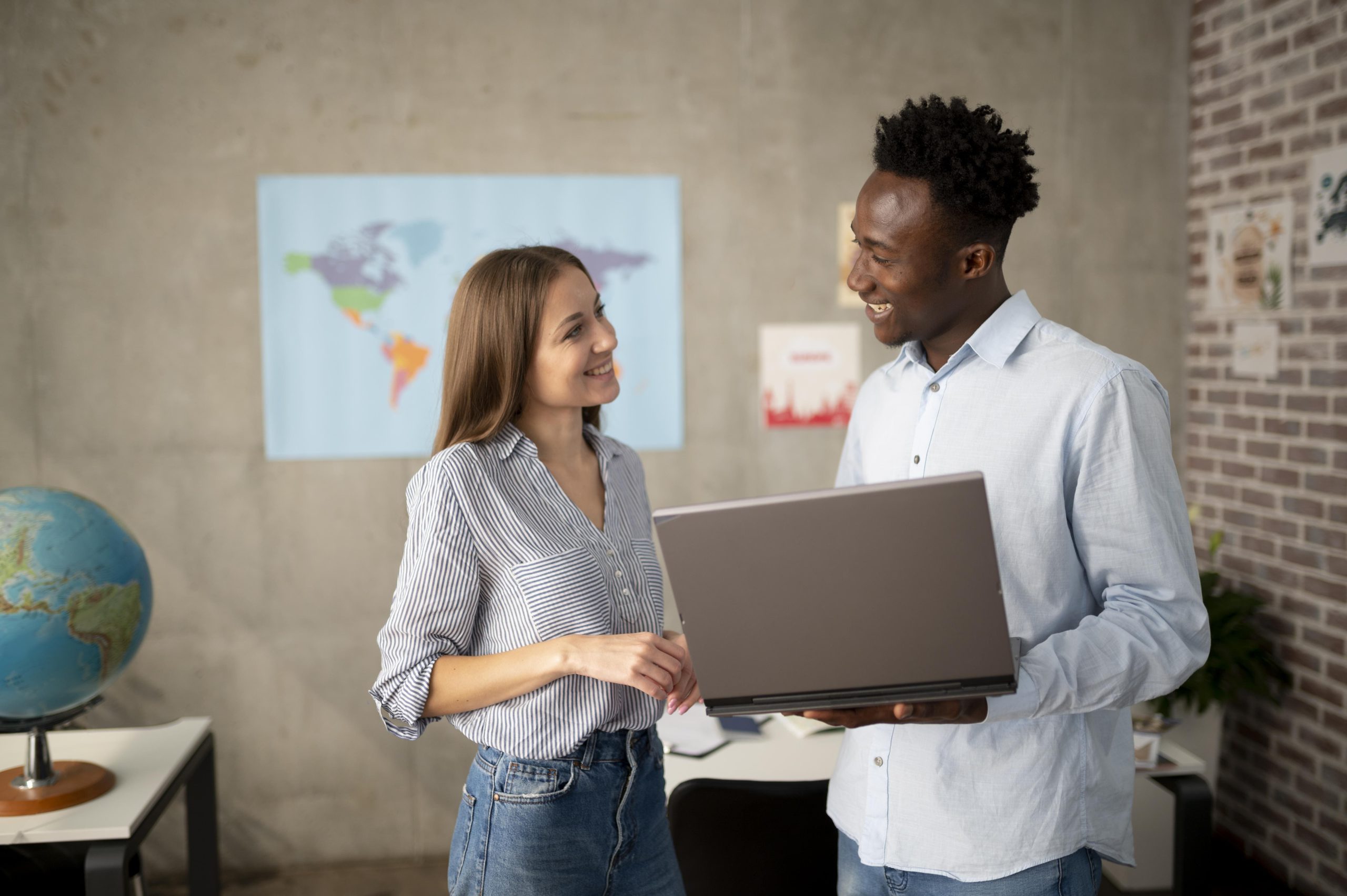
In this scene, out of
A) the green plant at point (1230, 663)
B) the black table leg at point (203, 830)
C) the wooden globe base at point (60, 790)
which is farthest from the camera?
the green plant at point (1230, 663)

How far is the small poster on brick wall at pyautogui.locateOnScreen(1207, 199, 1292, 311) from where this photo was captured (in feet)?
Answer: 10.3

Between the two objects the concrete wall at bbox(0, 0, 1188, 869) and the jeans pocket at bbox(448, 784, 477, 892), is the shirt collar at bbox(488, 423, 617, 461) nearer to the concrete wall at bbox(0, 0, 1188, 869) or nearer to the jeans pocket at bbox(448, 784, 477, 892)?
the jeans pocket at bbox(448, 784, 477, 892)

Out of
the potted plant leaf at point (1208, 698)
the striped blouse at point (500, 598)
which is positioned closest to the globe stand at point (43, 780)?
the striped blouse at point (500, 598)

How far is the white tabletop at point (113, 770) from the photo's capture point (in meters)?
1.82

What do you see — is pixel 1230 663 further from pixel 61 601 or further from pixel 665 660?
pixel 61 601

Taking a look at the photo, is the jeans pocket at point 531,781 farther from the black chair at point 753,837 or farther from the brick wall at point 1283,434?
the brick wall at point 1283,434

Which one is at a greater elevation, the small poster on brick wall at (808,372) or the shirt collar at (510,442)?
the small poster on brick wall at (808,372)

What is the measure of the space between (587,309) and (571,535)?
383 mm

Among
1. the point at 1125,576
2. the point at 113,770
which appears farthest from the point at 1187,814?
the point at 113,770

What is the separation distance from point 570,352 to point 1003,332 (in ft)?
2.16

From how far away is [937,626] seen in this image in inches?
43.0

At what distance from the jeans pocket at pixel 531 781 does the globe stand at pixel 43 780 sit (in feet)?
3.36

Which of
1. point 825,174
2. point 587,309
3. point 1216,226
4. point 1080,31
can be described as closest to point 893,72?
point 825,174

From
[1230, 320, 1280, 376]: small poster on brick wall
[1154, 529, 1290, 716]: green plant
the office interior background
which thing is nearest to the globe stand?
the office interior background
